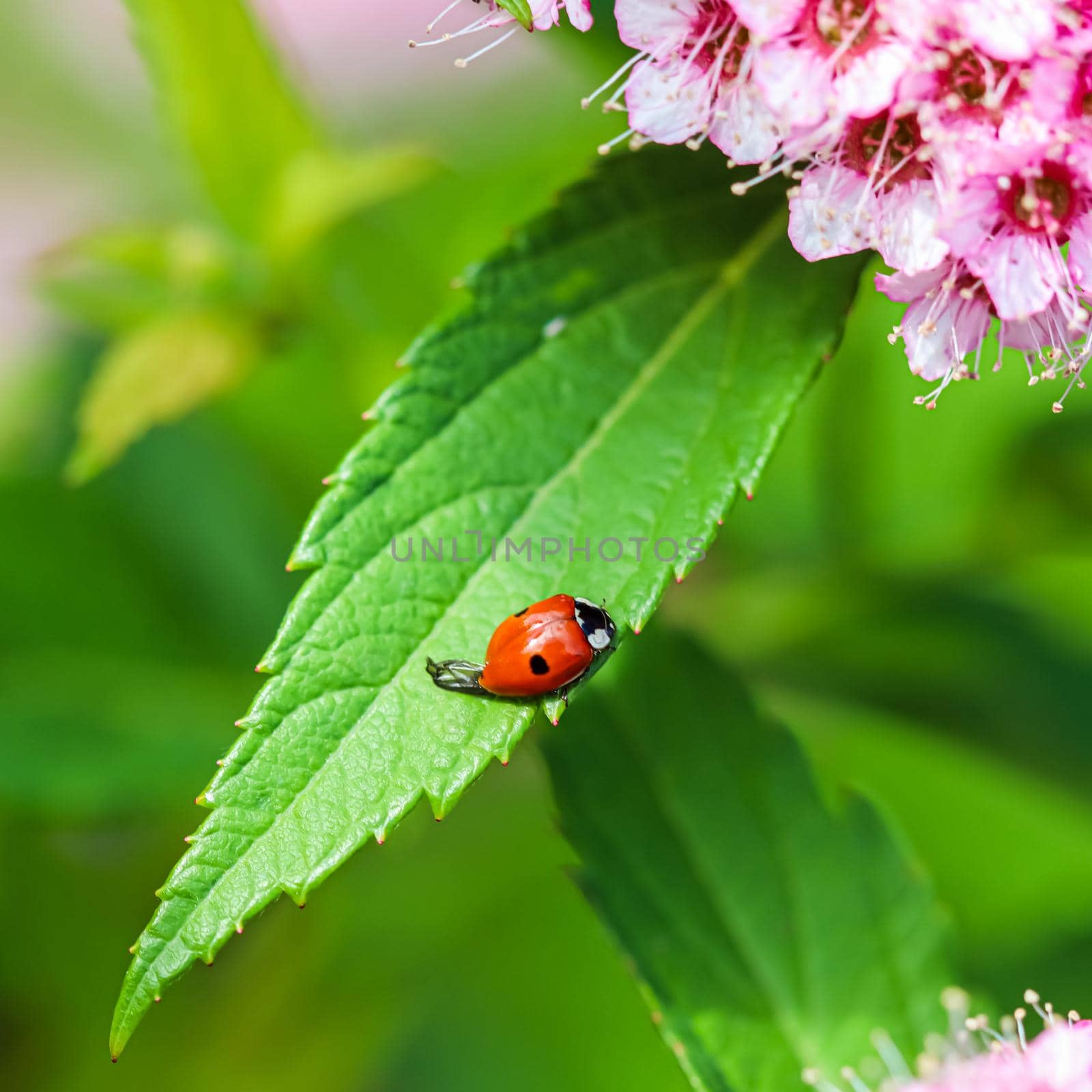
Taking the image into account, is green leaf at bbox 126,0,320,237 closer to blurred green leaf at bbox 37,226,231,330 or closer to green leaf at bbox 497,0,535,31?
blurred green leaf at bbox 37,226,231,330

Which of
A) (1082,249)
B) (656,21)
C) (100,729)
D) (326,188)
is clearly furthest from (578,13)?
(100,729)

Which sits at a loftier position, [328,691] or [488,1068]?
[328,691]

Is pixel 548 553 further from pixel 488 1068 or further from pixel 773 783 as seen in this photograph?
pixel 488 1068

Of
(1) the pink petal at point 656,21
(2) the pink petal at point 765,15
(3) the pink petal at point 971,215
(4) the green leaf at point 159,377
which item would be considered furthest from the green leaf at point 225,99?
(3) the pink petal at point 971,215

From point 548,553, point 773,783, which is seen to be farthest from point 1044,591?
point 548,553

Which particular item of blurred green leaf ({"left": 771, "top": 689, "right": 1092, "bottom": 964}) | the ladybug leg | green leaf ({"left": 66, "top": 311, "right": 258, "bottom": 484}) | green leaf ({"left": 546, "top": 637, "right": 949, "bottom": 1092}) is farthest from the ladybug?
blurred green leaf ({"left": 771, "top": 689, "right": 1092, "bottom": 964})

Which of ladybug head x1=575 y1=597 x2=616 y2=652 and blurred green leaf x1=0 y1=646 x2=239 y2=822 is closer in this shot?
ladybug head x1=575 y1=597 x2=616 y2=652
